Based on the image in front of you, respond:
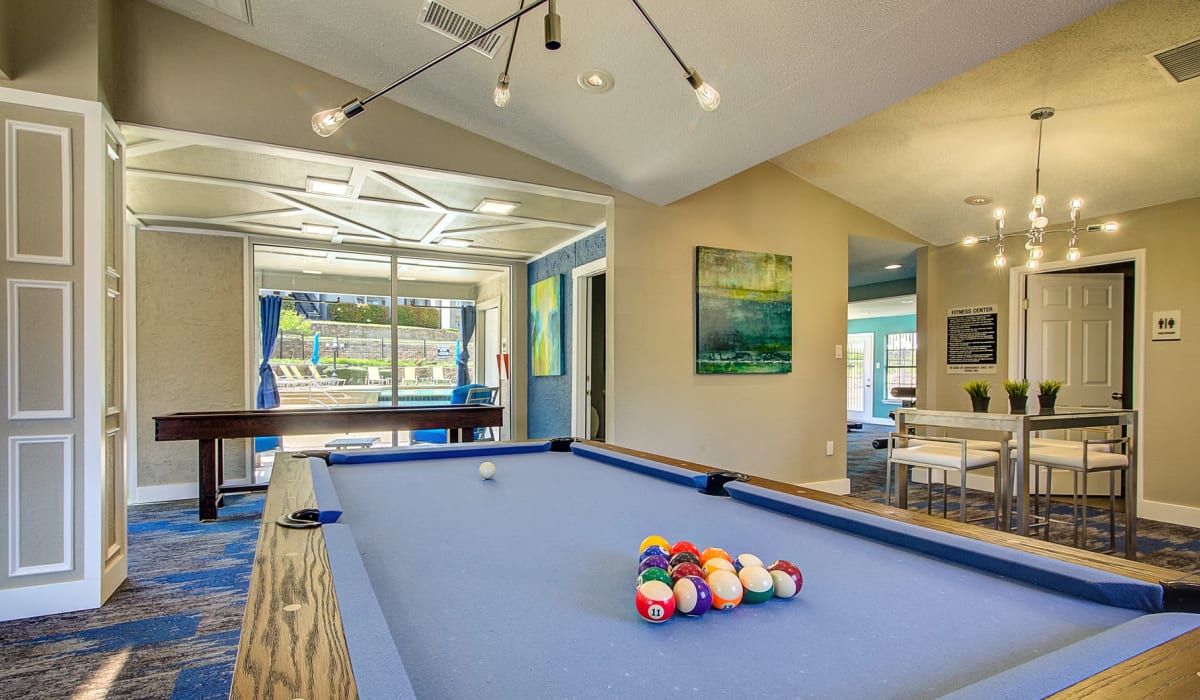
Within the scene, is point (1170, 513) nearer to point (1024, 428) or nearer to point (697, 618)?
point (1024, 428)

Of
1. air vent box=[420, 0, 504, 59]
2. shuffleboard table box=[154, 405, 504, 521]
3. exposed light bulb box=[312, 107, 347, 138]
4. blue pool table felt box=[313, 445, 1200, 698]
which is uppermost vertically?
air vent box=[420, 0, 504, 59]

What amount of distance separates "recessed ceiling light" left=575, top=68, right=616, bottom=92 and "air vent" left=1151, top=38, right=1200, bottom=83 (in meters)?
2.67

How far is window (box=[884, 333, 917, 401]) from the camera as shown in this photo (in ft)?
36.5

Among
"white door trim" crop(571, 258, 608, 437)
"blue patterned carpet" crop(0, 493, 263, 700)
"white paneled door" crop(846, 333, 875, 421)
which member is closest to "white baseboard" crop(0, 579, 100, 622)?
"blue patterned carpet" crop(0, 493, 263, 700)

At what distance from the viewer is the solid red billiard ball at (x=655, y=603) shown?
777 millimetres

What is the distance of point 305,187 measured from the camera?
145 inches

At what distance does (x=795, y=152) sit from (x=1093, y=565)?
3.87m

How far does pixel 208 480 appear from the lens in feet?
12.2

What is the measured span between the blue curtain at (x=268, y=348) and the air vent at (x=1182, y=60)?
20.4 ft

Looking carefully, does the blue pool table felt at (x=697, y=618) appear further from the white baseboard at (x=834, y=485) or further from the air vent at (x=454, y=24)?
the white baseboard at (x=834, y=485)

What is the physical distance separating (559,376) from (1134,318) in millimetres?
4606

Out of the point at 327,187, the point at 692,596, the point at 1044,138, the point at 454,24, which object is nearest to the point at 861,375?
the point at 1044,138

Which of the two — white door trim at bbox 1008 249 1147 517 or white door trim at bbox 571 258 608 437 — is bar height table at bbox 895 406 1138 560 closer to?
white door trim at bbox 1008 249 1147 517

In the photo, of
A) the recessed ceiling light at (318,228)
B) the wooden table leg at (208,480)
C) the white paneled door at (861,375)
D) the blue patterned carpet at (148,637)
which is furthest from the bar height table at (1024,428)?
the white paneled door at (861,375)
